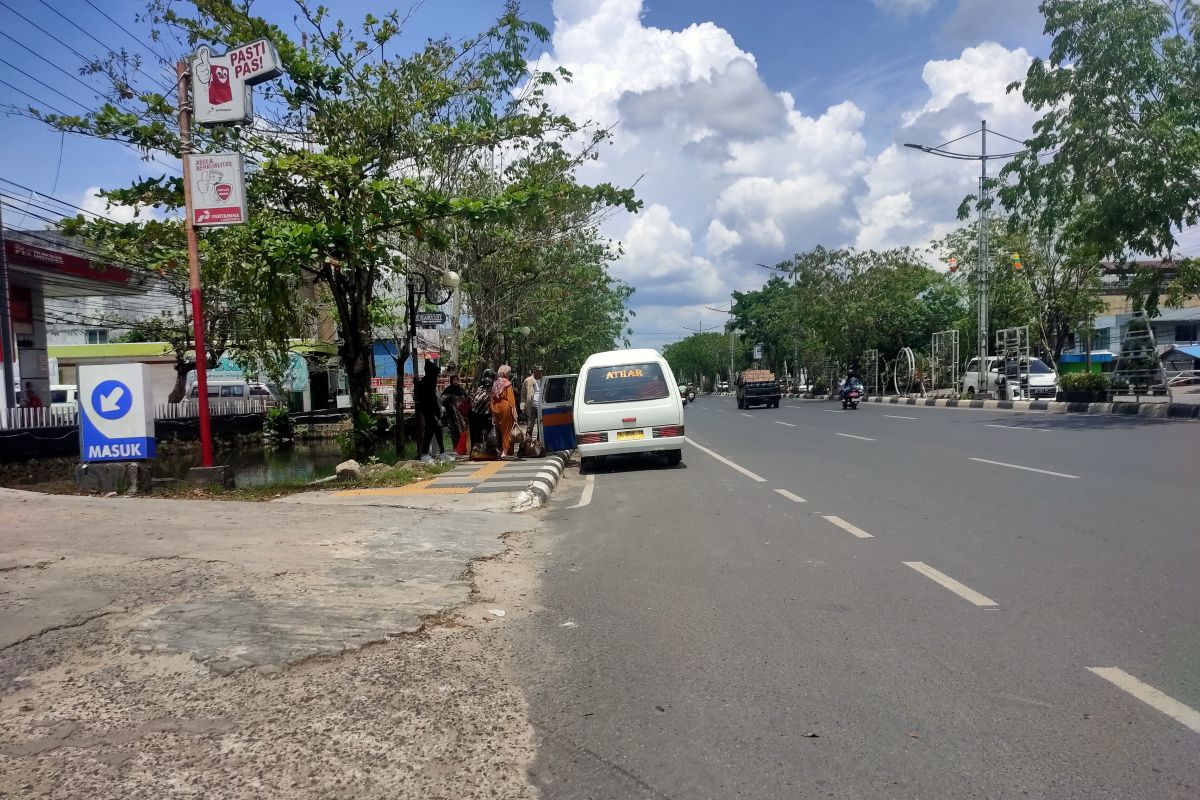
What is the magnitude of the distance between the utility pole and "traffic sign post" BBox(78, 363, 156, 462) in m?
11.3

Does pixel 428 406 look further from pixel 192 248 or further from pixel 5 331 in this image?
pixel 5 331

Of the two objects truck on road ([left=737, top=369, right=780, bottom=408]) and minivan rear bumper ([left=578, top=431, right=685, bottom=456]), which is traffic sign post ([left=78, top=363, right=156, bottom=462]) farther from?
truck on road ([left=737, top=369, right=780, bottom=408])

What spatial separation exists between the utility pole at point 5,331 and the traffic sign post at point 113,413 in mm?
11279

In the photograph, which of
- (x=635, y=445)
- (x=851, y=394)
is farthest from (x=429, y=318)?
(x=851, y=394)

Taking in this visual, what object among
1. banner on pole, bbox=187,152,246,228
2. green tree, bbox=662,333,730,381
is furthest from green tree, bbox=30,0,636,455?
green tree, bbox=662,333,730,381

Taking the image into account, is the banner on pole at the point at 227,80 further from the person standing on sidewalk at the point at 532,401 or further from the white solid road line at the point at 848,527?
the white solid road line at the point at 848,527

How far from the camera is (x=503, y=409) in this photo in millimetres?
15469

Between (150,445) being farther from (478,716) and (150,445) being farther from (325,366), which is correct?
(325,366)

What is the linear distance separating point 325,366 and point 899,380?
3337 centimetres

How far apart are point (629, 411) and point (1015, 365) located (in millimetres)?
24991

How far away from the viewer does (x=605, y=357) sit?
47.4 ft

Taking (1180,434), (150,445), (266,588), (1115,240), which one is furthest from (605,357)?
(1115,240)

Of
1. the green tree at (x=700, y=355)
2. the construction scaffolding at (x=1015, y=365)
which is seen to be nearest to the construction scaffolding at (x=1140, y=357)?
the construction scaffolding at (x=1015, y=365)

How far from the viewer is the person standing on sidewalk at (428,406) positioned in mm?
14336
